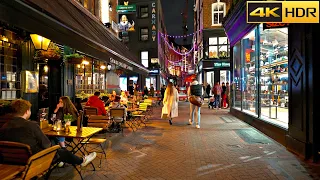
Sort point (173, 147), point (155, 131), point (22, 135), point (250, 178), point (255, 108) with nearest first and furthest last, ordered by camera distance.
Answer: point (22, 135) < point (250, 178) < point (173, 147) < point (155, 131) < point (255, 108)

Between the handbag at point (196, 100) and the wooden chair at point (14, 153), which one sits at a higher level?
the handbag at point (196, 100)

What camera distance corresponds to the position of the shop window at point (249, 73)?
11273 mm

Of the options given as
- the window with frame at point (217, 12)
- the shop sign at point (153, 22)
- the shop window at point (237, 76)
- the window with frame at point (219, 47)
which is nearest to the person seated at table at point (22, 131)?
the shop window at point (237, 76)

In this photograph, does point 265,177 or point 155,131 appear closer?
point 265,177

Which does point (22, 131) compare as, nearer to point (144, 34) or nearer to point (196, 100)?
point (196, 100)

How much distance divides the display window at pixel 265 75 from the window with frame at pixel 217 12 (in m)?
15.3

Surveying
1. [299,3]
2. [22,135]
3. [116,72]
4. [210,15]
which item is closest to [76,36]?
[22,135]

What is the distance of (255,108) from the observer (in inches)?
427

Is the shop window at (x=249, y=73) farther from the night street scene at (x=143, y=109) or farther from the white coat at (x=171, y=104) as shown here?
the white coat at (x=171, y=104)

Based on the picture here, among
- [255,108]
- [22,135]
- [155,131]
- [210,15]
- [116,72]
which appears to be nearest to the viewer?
[22,135]

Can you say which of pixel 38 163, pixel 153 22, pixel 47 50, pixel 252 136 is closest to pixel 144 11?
pixel 153 22

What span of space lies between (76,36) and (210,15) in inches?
951

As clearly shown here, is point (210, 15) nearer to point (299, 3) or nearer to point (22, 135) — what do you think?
point (299, 3)

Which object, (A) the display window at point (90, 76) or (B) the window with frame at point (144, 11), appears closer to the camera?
(A) the display window at point (90, 76)
